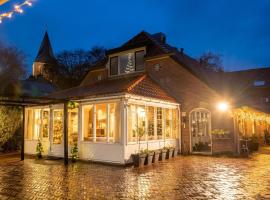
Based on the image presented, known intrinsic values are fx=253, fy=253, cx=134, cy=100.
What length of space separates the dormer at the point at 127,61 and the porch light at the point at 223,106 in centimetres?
526

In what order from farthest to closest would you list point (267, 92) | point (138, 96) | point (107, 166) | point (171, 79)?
1. point (267, 92)
2. point (171, 79)
3. point (138, 96)
4. point (107, 166)

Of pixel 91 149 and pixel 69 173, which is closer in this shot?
pixel 69 173

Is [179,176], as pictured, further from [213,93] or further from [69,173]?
[213,93]

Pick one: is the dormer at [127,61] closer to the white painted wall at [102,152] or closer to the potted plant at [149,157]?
the white painted wall at [102,152]

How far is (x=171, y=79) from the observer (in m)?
15.6

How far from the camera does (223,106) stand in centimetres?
1396

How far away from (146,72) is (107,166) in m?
7.45

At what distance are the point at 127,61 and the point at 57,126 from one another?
20.6 feet

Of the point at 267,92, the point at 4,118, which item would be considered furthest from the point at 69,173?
the point at 267,92

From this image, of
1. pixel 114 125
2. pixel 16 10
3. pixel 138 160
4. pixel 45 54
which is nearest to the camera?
pixel 16 10

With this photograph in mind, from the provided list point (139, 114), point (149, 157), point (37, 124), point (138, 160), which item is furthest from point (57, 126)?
point (149, 157)

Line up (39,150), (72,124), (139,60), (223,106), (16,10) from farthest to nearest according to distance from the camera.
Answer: (139,60), (223,106), (72,124), (39,150), (16,10)

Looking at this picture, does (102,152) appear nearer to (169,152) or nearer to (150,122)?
(150,122)

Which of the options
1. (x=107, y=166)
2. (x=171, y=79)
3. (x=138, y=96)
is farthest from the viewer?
(x=171, y=79)
